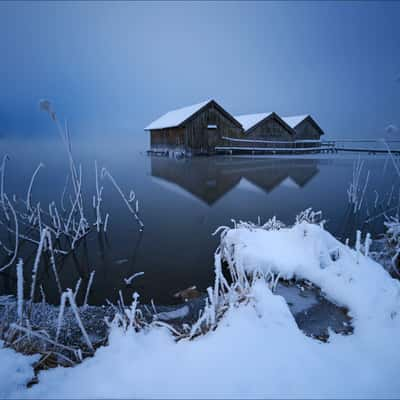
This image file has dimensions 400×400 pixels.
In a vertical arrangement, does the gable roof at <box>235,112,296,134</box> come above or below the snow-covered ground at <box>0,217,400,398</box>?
above

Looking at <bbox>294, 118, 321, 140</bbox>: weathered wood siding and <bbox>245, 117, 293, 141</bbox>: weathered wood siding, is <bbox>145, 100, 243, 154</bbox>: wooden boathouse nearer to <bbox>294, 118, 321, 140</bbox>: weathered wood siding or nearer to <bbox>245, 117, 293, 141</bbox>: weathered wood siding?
<bbox>245, 117, 293, 141</bbox>: weathered wood siding

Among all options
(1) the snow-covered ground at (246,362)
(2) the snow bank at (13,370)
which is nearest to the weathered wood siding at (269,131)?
(1) the snow-covered ground at (246,362)

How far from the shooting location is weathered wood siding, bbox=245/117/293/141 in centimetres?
2695

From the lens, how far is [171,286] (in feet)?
12.6

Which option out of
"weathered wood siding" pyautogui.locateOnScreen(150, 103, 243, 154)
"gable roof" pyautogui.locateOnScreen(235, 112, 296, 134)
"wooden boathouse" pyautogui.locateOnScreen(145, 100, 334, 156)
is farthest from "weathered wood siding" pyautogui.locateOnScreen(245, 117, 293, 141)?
"weathered wood siding" pyautogui.locateOnScreen(150, 103, 243, 154)

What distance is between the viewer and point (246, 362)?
1.66m

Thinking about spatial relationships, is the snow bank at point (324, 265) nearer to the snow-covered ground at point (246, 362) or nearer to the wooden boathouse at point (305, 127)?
the snow-covered ground at point (246, 362)

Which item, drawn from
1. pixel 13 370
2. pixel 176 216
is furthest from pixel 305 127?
pixel 13 370

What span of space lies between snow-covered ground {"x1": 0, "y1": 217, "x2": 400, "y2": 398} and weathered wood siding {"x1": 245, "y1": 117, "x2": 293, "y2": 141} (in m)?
26.2

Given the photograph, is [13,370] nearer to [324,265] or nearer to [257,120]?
[324,265]

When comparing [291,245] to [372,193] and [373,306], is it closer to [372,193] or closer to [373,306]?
[373,306]

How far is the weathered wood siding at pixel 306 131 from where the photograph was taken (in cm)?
3062

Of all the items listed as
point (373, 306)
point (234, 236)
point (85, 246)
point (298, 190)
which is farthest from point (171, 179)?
point (373, 306)

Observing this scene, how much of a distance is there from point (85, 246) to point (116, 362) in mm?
4065
